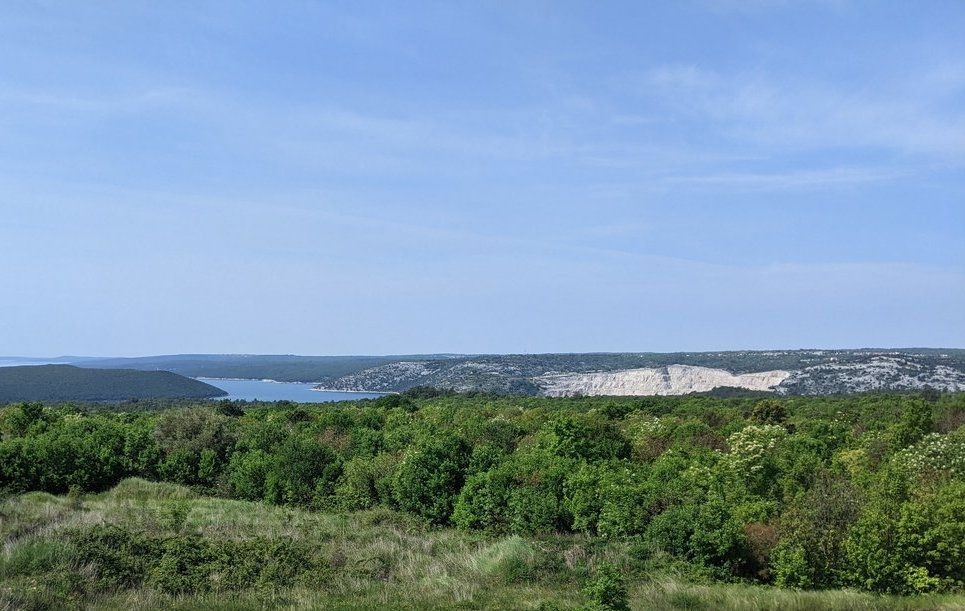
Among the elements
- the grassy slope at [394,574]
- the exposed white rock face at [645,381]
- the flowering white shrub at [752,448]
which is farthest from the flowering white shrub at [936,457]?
the exposed white rock face at [645,381]

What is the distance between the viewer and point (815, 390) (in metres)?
131

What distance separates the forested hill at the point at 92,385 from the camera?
15290 centimetres

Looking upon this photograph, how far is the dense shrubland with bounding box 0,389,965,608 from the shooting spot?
15.0 m

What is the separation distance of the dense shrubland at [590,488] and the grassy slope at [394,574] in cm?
62

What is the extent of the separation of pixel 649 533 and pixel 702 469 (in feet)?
18.8

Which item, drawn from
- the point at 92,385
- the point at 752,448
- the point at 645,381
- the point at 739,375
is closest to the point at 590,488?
the point at 752,448

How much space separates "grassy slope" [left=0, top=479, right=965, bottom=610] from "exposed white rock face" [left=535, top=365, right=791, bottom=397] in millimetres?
134986

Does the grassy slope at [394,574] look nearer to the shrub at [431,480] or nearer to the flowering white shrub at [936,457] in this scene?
the shrub at [431,480]

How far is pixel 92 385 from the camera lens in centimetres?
17325

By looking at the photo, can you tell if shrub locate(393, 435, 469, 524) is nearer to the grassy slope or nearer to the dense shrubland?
the dense shrubland

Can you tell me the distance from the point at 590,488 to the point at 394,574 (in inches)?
273

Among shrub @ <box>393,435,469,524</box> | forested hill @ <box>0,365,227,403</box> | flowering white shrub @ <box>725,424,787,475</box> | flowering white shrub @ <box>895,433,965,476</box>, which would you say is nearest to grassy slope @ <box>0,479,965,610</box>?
shrub @ <box>393,435,469,524</box>

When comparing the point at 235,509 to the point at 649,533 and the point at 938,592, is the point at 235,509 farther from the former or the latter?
the point at 938,592

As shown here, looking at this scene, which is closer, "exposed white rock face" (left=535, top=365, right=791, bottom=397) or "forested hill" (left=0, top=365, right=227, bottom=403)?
"forested hill" (left=0, top=365, right=227, bottom=403)
